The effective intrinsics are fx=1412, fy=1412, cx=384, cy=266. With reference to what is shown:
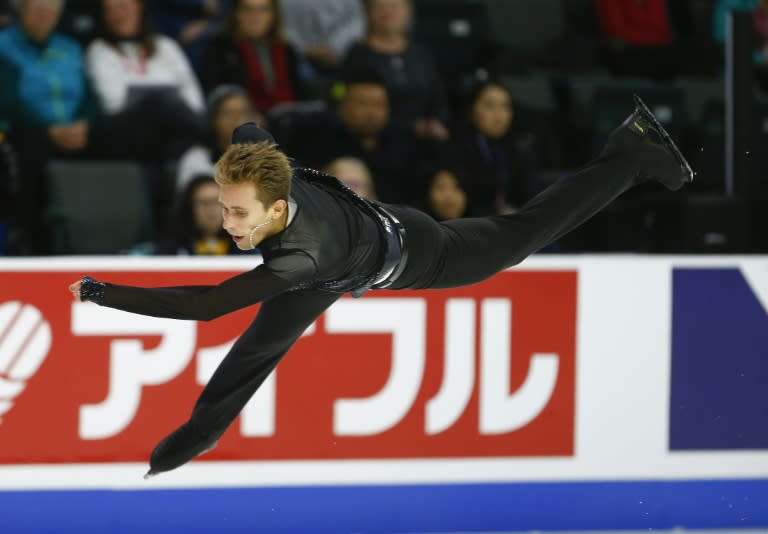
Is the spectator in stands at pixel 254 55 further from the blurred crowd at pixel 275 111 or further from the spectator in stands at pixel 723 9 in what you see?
the spectator in stands at pixel 723 9

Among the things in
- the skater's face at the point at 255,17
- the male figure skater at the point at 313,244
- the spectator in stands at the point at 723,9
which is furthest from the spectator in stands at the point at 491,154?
the spectator in stands at the point at 723,9

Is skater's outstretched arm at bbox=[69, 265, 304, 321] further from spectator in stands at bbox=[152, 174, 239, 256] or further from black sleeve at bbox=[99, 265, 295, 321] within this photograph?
spectator in stands at bbox=[152, 174, 239, 256]

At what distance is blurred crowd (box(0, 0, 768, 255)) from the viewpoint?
6637 mm

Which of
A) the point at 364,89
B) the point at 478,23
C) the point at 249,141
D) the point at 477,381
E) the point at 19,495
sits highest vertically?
the point at 478,23

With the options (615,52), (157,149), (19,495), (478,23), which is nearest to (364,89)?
(157,149)

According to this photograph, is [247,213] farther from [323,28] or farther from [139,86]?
[323,28]

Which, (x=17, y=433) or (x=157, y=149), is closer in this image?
(x=17, y=433)

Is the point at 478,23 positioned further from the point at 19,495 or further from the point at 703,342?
the point at 19,495

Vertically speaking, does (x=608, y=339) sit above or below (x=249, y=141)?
below

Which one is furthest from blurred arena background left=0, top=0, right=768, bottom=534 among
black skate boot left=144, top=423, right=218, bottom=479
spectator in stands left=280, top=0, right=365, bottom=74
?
spectator in stands left=280, top=0, right=365, bottom=74

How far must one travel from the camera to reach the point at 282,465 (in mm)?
5398

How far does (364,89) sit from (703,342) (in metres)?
2.31

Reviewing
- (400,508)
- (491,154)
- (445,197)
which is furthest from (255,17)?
(400,508)

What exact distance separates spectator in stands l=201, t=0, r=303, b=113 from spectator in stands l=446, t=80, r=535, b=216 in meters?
1.01
